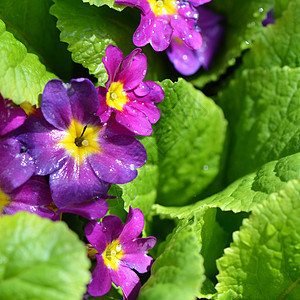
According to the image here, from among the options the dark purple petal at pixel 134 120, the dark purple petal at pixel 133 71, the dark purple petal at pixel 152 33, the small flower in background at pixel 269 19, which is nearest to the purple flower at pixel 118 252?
the dark purple petal at pixel 134 120

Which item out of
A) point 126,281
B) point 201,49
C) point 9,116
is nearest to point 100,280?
point 126,281

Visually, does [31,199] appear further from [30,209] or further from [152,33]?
[152,33]

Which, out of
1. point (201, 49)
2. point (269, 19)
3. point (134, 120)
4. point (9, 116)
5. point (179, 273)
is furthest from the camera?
point (269, 19)

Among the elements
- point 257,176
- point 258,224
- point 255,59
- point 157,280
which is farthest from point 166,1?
point 157,280

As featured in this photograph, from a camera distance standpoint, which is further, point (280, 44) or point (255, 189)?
point (280, 44)

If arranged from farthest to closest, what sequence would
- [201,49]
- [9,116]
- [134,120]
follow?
[201,49] < [134,120] < [9,116]

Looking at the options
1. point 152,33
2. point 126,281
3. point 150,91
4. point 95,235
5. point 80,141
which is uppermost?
point 152,33

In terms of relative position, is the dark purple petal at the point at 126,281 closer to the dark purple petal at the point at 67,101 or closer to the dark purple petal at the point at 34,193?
the dark purple petal at the point at 34,193

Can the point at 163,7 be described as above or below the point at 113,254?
above
